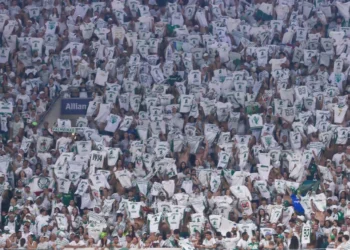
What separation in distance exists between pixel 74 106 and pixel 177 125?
2.76 meters

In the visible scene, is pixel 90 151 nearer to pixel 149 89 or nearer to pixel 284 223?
pixel 149 89

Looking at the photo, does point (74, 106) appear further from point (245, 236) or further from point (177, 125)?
point (245, 236)

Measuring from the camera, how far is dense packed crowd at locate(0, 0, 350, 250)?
3738 cm

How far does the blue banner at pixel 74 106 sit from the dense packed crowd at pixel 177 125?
1.05 feet

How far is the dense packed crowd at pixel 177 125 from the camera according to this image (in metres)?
37.4

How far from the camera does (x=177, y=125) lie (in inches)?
1610

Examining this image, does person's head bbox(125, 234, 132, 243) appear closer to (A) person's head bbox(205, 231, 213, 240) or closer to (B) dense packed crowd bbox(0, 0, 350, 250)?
(B) dense packed crowd bbox(0, 0, 350, 250)

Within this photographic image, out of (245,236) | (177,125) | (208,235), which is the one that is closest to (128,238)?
(208,235)

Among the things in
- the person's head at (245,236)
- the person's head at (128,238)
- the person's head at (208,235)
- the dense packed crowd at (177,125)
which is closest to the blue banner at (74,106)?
the dense packed crowd at (177,125)

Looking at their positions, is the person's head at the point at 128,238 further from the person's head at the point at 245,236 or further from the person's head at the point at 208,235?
the person's head at the point at 245,236

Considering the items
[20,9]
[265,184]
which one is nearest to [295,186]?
[265,184]

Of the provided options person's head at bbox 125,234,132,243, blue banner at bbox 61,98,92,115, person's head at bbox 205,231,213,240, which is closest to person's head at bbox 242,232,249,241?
person's head at bbox 205,231,213,240

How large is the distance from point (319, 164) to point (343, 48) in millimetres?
4859

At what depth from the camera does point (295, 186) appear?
38.5m
